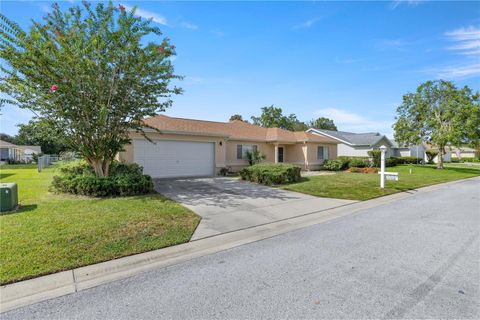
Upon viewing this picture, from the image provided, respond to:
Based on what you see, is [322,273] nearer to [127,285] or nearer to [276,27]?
[127,285]

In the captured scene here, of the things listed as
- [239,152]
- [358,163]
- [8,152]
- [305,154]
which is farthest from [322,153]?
[8,152]

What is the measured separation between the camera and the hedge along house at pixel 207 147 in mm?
13468

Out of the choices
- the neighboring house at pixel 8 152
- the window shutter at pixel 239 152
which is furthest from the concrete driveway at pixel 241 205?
the neighboring house at pixel 8 152

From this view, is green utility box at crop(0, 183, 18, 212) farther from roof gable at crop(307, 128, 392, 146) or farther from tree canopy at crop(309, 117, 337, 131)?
tree canopy at crop(309, 117, 337, 131)

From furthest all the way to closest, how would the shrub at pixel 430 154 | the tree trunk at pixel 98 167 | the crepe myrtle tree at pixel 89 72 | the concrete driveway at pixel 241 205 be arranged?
the shrub at pixel 430 154, the tree trunk at pixel 98 167, the crepe myrtle tree at pixel 89 72, the concrete driveway at pixel 241 205

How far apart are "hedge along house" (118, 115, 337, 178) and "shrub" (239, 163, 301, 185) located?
3671mm

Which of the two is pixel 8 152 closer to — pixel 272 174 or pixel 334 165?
pixel 272 174

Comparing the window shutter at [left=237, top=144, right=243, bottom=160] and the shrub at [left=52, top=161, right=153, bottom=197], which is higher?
the window shutter at [left=237, top=144, right=243, bottom=160]

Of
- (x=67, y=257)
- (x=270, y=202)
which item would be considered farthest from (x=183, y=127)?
(x=67, y=257)

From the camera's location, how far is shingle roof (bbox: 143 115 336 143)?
1493cm

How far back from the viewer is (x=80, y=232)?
4.70 m

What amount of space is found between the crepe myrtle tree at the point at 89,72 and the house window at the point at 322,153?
15943 mm

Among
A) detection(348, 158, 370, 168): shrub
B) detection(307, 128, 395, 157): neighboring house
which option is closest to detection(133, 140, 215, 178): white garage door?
detection(348, 158, 370, 168): shrub

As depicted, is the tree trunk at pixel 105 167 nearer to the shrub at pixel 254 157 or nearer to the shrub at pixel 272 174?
the shrub at pixel 272 174
